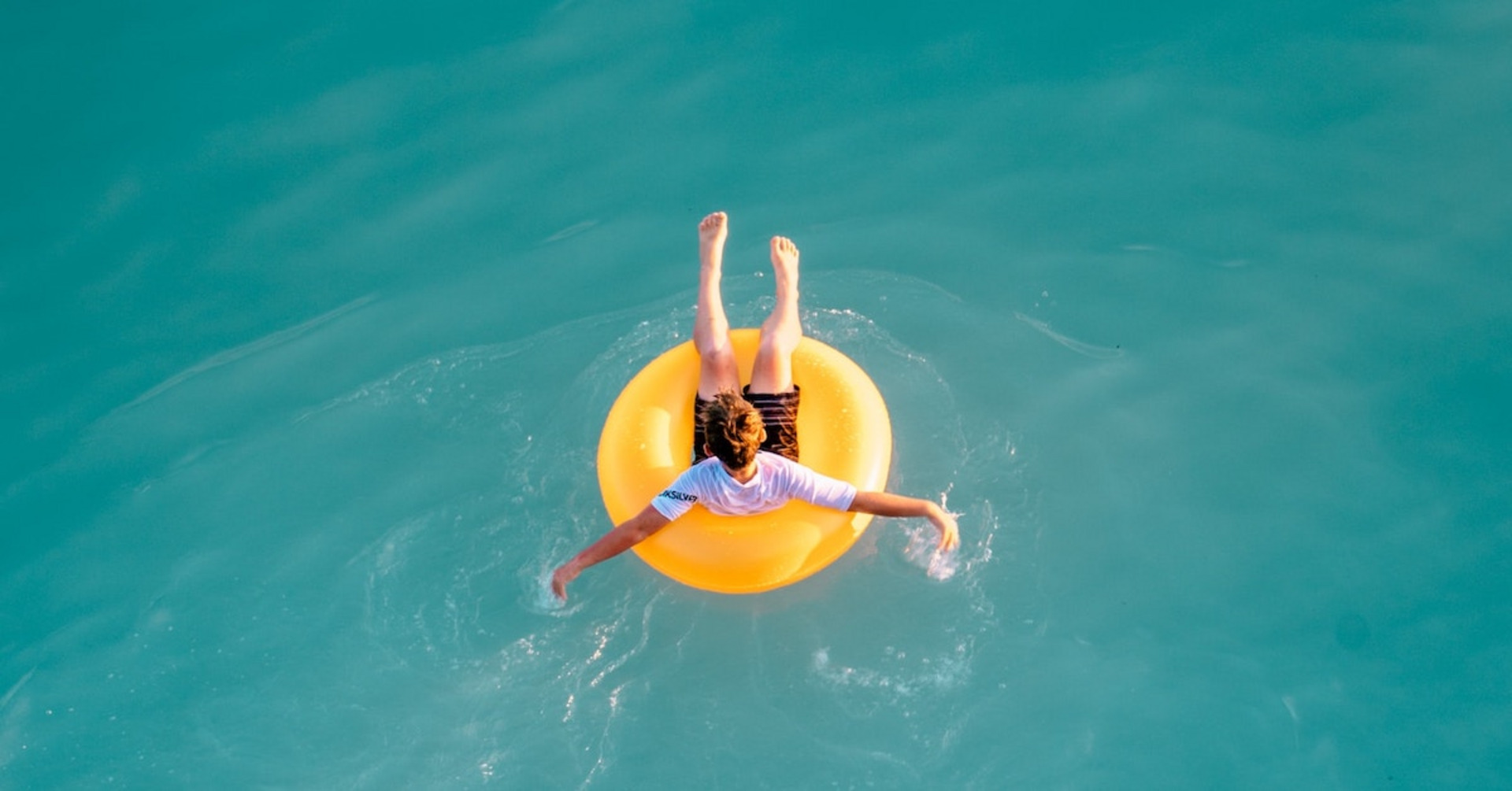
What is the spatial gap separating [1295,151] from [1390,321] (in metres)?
1.00

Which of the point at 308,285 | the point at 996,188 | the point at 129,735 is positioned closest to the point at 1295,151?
the point at 996,188

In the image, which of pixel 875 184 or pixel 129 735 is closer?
pixel 129 735

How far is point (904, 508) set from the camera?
13.9 ft

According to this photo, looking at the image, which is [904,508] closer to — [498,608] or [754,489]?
[754,489]

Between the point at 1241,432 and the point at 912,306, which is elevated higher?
the point at 912,306

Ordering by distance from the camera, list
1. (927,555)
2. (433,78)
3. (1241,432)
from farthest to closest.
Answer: (433,78) < (1241,432) < (927,555)

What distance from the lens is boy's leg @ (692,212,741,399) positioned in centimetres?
461

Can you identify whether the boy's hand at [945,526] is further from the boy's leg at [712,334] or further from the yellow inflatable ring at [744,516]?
the boy's leg at [712,334]

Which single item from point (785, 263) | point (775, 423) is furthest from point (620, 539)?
point (785, 263)

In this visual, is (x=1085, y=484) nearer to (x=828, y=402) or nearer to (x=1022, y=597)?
(x=1022, y=597)

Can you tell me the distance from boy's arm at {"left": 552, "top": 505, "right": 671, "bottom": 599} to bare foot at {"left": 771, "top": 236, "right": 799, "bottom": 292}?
3.93 ft

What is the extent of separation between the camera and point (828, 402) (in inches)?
183

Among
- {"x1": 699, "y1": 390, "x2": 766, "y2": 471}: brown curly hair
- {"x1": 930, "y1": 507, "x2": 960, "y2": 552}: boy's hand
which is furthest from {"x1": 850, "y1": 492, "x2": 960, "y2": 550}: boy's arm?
{"x1": 699, "y1": 390, "x2": 766, "y2": 471}: brown curly hair

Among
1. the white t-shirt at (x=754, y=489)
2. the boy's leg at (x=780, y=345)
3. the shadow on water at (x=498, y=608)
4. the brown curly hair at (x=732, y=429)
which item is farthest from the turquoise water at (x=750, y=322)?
the brown curly hair at (x=732, y=429)
